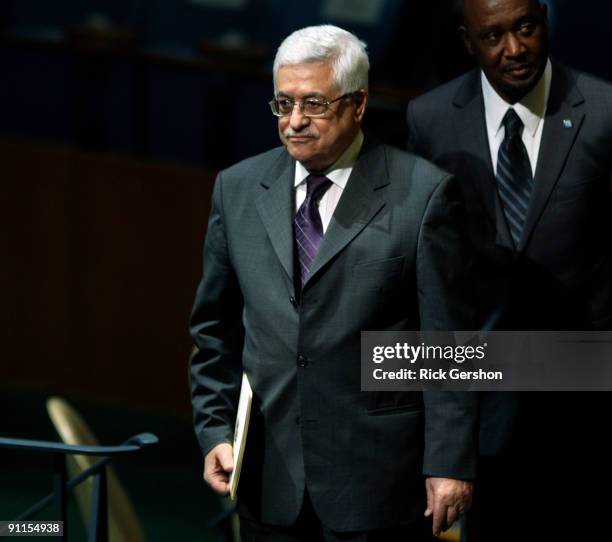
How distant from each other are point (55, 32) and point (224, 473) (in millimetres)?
4405

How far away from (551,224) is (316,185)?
64 centimetres

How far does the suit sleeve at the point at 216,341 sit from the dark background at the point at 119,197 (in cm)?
275

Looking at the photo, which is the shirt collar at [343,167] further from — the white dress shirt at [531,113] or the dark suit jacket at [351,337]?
the white dress shirt at [531,113]

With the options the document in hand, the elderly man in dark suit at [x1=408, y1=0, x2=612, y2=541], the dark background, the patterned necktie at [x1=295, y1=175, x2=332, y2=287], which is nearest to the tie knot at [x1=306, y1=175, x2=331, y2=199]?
the patterned necktie at [x1=295, y1=175, x2=332, y2=287]

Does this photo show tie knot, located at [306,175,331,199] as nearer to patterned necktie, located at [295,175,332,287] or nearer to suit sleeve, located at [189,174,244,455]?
patterned necktie, located at [295,175,332,287]

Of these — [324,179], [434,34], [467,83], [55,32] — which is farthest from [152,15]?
[324,179]

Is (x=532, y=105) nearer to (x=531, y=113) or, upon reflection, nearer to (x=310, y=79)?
(x=531, y=113)

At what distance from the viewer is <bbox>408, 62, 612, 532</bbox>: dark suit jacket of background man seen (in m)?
3.10

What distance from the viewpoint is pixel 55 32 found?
22.2ft

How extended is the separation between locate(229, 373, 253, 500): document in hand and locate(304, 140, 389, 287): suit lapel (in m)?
0.27

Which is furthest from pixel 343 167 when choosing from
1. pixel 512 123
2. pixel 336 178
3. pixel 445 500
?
pixel 445 500

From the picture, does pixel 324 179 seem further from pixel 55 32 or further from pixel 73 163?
pixel 55 32

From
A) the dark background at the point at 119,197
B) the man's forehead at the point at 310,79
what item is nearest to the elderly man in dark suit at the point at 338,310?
the man's forehead at the point at 310,79

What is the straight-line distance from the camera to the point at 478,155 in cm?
317
